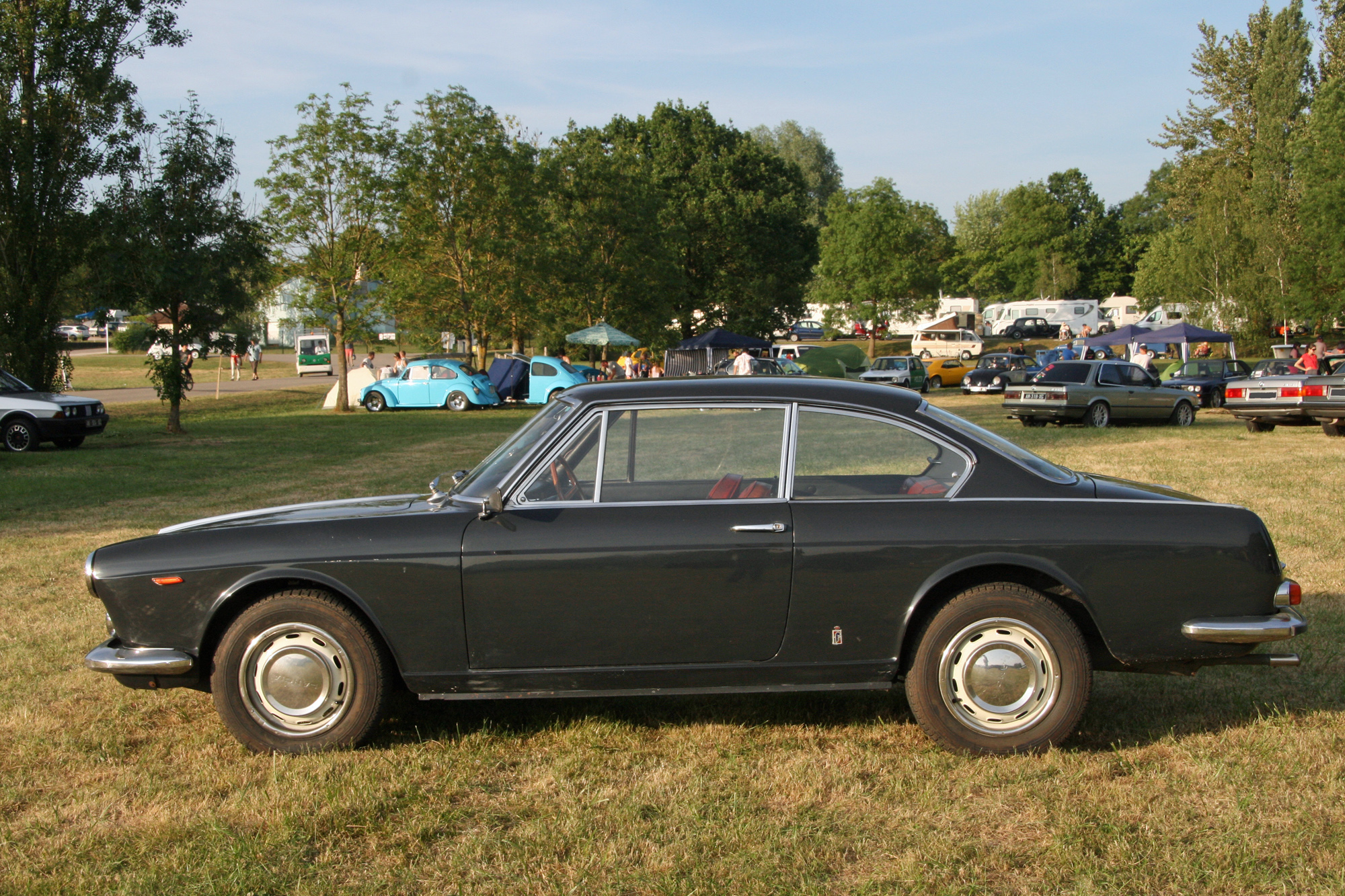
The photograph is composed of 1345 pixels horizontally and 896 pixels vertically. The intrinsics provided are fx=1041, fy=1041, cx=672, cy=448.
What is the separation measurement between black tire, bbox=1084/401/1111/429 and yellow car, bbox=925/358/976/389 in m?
22.2

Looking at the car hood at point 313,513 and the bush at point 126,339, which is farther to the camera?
the bush at point 126,339

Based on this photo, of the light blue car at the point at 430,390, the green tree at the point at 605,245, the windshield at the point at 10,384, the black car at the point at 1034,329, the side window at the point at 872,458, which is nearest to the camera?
the side window at the point at 872,458

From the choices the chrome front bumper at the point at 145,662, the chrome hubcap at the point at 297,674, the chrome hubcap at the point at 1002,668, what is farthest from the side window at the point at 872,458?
the chrome front bumper at the point at 145,662

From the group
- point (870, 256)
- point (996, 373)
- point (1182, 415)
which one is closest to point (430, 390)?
point (1182, 415)

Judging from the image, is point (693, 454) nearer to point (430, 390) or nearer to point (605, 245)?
point (430, 390)

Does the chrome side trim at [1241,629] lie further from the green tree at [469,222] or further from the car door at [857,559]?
the green tree at [469,222]

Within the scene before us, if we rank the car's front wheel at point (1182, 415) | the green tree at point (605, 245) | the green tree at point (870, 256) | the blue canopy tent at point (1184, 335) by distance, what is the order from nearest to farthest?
the car's front wheel at point (1182, 415), the blue canopy tent at point (1184, 335), the green tree at point (605, 245), the green tree at point (870, 256)

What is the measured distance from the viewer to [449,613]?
13.6ft

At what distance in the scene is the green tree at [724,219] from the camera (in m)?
52.5

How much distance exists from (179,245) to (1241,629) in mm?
20646

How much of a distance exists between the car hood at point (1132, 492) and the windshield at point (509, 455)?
2296 millimetres

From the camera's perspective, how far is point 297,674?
4.22 metres

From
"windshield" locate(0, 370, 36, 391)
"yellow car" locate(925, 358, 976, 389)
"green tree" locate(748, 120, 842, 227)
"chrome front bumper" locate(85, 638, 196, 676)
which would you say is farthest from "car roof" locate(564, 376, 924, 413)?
"green tree" locate(748, 120, 842, 227)

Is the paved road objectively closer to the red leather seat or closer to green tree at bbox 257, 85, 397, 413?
green tree at bbox 257, 85, 397, 413
